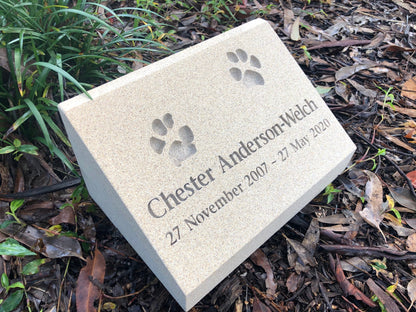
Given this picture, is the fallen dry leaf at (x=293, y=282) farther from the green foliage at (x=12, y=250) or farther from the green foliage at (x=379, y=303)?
the green foliage at (x=12, y=250)

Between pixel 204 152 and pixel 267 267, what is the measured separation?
1.73 feet

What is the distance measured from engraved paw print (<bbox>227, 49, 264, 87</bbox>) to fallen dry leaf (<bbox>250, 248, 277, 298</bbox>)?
0.65 metres

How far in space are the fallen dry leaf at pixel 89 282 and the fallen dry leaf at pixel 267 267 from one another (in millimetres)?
558

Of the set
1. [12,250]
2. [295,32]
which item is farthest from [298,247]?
[295,32]

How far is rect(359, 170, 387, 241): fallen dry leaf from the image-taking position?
1486 mm

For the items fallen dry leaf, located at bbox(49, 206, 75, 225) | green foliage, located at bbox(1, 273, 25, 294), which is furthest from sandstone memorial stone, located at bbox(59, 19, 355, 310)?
green foliage, located at bbox(1, 273, 25, 294)

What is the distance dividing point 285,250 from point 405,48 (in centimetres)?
189

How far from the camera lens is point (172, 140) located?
108 cm

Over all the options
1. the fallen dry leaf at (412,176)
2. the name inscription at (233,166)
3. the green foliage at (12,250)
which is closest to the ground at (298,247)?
the fallen dry leaf at (412,176)

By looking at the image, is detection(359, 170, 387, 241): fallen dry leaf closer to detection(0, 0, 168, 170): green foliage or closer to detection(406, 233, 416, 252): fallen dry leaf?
detection(406, 233, 416, 252): fallen dry leaf

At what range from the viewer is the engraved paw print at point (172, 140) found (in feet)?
3.49

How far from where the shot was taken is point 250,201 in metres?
1.14

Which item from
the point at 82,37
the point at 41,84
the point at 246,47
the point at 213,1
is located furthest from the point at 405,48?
the point at 41,84

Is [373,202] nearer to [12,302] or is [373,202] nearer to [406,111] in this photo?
[406,111]
